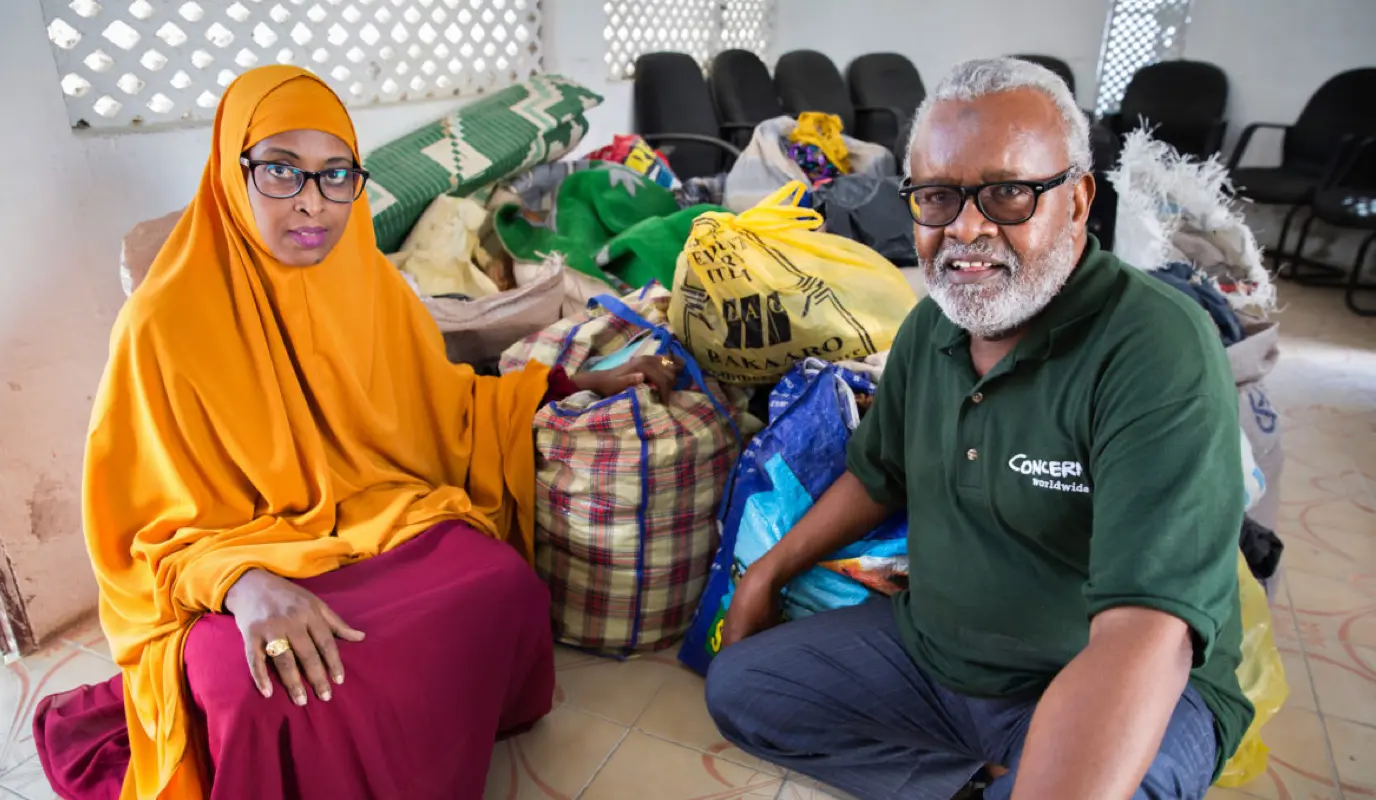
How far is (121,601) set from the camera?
1299mm

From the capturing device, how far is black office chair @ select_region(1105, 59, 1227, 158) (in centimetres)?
505

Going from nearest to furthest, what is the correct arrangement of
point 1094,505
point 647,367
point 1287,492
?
point 1094,505 < point 647,367 < point 1287,492

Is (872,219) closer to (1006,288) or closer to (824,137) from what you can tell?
(824,137)

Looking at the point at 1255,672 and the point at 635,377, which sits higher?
the point at 635,377

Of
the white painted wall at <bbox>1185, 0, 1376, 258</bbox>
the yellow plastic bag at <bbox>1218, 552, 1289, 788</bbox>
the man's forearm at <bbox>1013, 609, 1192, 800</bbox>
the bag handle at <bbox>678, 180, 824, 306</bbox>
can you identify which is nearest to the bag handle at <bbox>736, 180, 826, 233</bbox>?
the bag handle at <bbox>678, 180, 824, 306</bbox>

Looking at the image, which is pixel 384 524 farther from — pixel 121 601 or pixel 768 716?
pixel 768 716

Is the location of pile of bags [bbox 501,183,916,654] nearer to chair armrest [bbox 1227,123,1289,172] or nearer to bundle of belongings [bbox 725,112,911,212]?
bundle of belongings [bbox 725,112,911,212]

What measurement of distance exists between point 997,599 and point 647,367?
830 mm

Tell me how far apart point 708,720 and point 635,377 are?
2.15 ft

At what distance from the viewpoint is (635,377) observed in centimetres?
176

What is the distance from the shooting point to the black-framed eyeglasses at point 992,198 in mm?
1063

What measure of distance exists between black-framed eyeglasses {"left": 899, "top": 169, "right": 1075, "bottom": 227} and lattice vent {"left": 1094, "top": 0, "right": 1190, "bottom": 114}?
5.10 meters

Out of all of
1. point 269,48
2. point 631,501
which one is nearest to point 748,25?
point 269,48

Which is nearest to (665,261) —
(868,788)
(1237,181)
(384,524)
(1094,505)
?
(384,524)
